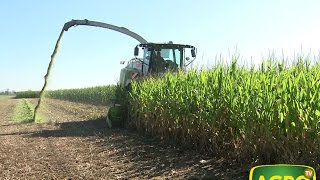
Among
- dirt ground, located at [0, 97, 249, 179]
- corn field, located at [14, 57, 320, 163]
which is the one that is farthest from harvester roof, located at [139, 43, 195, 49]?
dirt ground, located at [0, 97, 249, 179]

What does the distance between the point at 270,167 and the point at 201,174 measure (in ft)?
12.6

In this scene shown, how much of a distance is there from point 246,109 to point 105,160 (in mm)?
2341

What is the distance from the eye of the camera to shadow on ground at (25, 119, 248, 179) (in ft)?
16.5

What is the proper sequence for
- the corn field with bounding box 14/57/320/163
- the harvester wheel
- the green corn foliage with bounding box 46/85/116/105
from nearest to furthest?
the corn field with bounding box 14/57/320/163
the harvester wheel
the green corn foliage with bounding box 46/85/116/105

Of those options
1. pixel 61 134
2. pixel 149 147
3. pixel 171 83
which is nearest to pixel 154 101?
pixel 171 83

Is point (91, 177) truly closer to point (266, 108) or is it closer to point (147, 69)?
point (266, 108)

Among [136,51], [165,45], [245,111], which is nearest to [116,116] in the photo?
[136,51]

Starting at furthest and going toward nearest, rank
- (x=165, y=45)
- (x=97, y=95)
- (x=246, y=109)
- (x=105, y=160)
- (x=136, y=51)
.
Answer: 1. (x=97, y=95)
2. (x=165, y=45)
3. (x=136, y=51)
4. (x=105, y=160)
5. (x=246, y=109)

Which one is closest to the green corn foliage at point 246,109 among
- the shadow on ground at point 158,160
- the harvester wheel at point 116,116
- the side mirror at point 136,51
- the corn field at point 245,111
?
the corn field at point 245,111

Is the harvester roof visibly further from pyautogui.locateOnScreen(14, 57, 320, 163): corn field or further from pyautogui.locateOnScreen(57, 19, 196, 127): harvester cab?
pyautogui.locateOnScreen(14, 57, 320, 163): corn field

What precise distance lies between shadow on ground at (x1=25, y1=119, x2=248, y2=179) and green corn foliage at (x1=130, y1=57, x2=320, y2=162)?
0.26 m

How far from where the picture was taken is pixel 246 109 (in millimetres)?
5219

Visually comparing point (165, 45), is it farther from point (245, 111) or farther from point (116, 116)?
point (245, 111)

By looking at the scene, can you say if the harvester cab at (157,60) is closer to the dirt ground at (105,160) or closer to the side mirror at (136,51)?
the side mirror at (136,51)
